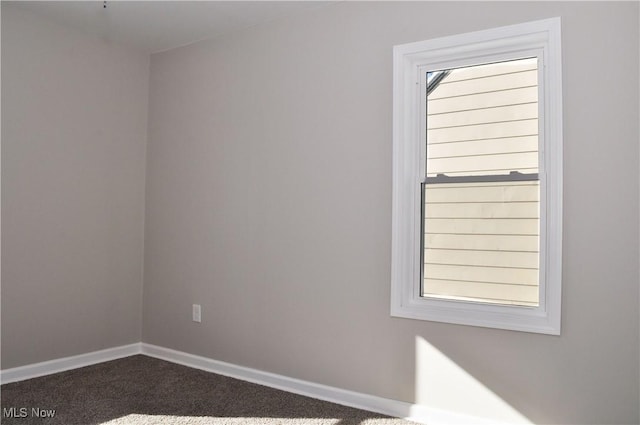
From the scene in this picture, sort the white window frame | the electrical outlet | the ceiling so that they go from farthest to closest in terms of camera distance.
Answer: the electrical outlet, the ceiling, the white window frame

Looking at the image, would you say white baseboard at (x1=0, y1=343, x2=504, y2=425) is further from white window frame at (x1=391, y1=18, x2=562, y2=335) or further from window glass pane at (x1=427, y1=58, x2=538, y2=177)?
window glass pane at (x1=427, y1=58, x2=538, y2=177)

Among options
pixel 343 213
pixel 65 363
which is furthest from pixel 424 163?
pixel 65 363

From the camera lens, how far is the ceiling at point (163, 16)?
10.4ft

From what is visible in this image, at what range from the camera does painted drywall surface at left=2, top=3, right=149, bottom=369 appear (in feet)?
10.6

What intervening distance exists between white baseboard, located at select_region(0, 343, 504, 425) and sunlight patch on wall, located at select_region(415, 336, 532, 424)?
0.03 metres

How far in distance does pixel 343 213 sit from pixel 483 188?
0.80 m

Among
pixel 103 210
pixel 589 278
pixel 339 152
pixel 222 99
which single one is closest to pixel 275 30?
pixel 222 99

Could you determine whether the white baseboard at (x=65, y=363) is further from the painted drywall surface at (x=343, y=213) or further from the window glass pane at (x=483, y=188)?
the window glass pane at (x=483, y=188)

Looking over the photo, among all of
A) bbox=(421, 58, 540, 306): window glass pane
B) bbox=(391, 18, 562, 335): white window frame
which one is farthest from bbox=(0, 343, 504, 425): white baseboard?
bbox=(421, 58, 540, 306): window glass pane

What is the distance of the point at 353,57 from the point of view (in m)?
3.02

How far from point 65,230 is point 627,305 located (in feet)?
10.8

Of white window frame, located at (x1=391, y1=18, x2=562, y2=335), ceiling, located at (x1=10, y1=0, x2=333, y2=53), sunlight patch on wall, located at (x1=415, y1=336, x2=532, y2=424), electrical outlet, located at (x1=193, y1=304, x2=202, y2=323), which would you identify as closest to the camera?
white window frame, located at (x1=391, y1=18, x2=562, y2=335)

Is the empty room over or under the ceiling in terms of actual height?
under

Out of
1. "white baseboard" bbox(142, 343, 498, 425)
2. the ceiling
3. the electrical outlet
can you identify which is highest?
the ceiling
